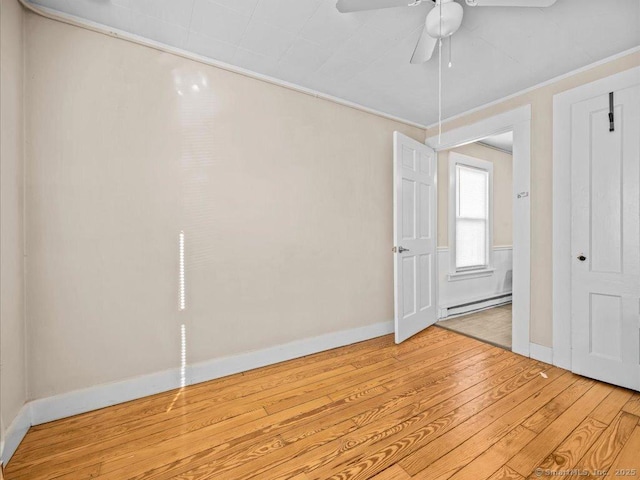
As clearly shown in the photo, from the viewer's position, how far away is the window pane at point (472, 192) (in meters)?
3.91

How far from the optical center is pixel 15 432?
4.86ft

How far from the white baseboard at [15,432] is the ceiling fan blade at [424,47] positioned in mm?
3000

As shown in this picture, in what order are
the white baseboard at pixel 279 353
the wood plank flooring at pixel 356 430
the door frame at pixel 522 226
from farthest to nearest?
1. the door frame at pixel 522 226
2. the white baseboard at pixel 279 353
3. the wood plank flooring at pixel 356 430

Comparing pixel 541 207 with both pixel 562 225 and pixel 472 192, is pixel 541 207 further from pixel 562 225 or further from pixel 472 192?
pixel 472 192

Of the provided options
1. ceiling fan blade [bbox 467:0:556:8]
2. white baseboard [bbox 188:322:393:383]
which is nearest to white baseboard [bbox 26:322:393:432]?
white baseboard [bbox 188:322:393:383]

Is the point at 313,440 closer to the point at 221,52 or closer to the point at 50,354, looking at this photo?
the point at 50,354

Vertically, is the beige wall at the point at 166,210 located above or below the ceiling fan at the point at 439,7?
below

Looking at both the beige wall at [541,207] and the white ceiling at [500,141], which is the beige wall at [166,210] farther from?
the white ceiling at [500,141]

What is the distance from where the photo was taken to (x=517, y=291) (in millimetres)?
2625

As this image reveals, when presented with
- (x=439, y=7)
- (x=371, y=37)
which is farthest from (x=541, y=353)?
(x=371, y=37)

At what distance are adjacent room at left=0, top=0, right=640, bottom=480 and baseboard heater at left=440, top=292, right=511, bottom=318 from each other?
2.58ft

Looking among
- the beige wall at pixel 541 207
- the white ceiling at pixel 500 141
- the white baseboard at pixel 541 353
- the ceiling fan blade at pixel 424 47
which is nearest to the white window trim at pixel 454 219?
the white ceiling at pixel 500 141

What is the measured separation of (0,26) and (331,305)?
108 inches

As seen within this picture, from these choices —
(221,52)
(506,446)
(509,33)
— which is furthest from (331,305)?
(509,33)
